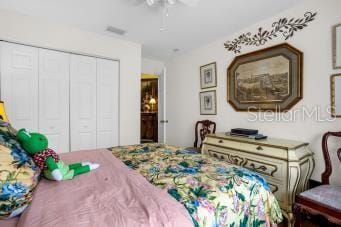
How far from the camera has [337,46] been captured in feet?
6.15

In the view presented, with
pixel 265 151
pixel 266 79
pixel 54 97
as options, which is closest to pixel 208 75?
pixel 266 79

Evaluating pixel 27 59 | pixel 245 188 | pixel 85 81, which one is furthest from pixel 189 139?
pixel 27 59

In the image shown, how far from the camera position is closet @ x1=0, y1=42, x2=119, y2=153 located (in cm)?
247

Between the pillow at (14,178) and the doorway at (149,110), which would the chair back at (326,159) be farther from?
the doorway at (149,110)

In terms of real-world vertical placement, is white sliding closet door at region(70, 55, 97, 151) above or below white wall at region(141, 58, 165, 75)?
below

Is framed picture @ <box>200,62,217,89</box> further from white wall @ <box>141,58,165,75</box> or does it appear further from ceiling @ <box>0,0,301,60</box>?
white wall @ <box>141,58,165,75</box>

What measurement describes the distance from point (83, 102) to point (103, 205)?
2451 mm

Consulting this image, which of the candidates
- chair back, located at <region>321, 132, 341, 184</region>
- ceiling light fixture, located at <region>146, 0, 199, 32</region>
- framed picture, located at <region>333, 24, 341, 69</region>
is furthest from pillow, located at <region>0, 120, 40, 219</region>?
framed picture, located at <region>333, 24, 341, 69</region>

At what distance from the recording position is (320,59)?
2018 mm

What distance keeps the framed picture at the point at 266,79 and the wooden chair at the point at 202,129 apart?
0.58 m

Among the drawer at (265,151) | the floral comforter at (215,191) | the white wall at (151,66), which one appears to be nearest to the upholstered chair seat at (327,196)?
the drawer at (265,151)

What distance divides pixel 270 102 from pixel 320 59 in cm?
70

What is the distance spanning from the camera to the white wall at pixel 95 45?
244 cm

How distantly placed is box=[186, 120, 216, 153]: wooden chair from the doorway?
2.34m
